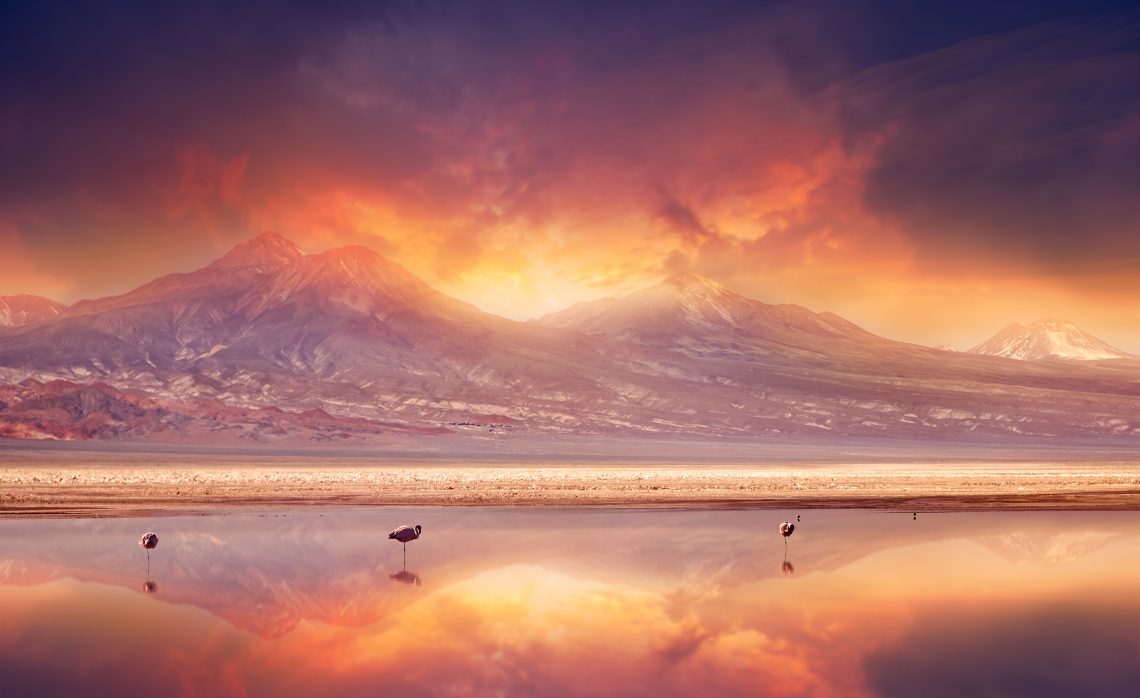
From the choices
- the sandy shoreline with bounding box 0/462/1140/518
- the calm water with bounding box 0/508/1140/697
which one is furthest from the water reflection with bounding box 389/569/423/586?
the sandy shoreline with bounding box 0/462/1140/518

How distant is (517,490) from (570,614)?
27112 mm

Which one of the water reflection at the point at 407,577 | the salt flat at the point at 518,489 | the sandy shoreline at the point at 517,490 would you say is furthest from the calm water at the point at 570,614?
the salt flat at the point at 518,489

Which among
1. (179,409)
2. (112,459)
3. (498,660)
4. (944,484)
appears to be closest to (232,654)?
(498,660)

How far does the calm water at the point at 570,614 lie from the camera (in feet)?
35.5

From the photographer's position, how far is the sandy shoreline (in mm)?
33531

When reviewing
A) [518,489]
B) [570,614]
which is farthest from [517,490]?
[570,614]

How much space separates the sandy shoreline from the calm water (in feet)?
32.1

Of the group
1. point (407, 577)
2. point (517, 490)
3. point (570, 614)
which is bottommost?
point (570, 614)

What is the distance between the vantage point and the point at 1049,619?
1384 centimetres

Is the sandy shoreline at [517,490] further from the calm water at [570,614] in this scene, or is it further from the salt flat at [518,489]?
the calm water at [570,614]

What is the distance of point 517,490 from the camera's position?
41.0 meters

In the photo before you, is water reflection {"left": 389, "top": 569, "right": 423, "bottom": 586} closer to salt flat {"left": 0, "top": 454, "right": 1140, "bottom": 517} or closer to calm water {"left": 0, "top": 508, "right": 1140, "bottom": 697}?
calm water {"left": 0, "top": 508, "right": 1140, "bottom": 697}

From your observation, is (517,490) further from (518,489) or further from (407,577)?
(407,577)

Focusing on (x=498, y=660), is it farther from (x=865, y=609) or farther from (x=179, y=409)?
(x=179, y=409)
